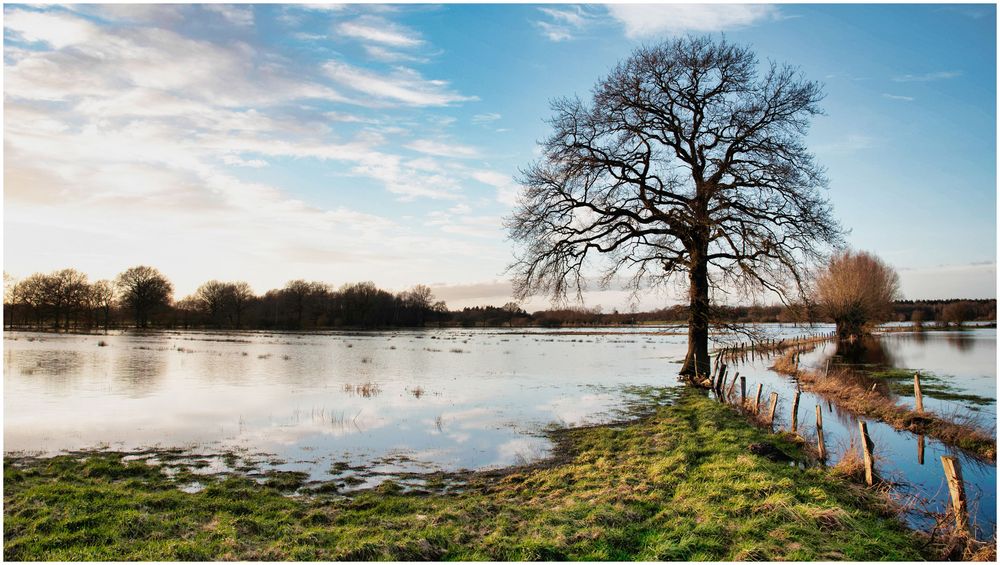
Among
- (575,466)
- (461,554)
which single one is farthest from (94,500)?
(575,466)

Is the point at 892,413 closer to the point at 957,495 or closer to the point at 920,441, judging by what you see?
the point at 920,441

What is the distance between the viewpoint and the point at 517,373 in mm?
32031

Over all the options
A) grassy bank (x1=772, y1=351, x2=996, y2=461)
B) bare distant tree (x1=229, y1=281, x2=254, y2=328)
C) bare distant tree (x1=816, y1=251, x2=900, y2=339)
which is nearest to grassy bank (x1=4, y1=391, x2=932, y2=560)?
grassy bank (x1=772, y1=351, x2=996, y2=461)

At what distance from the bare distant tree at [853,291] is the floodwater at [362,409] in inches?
875

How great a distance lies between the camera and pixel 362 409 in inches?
773

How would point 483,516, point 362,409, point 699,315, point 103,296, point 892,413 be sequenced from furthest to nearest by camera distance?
point 103,296 → point 699,315 → point 362,409 → point 892,413 → point 483,516

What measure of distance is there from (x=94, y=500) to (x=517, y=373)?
24111mm

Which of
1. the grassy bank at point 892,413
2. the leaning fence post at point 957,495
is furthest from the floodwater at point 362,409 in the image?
the leaning fence post at point 957,495

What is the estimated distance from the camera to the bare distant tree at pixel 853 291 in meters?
59.2

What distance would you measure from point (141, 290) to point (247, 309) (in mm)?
29827

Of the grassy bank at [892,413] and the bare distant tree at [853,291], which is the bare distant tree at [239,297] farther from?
the grassy bank at [892,413]

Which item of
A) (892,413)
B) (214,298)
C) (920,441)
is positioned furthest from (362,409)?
(214,298)

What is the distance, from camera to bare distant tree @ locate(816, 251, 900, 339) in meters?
59.2

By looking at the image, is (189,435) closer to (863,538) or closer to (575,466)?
(575,466)
